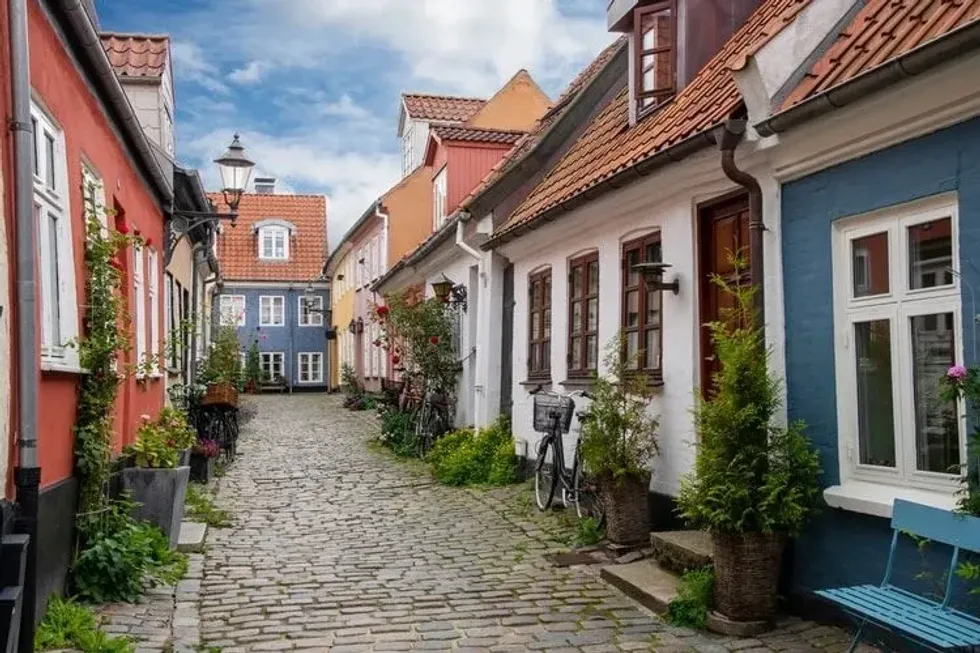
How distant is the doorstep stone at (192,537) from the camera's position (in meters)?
8.91

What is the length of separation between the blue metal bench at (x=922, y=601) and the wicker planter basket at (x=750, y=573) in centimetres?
86

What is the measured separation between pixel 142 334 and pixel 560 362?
4.60 m

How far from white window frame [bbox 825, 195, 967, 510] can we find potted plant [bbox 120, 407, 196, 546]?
16.9 feet

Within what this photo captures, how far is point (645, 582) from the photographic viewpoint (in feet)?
24.0

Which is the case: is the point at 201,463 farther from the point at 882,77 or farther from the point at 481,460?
the point at 882,77

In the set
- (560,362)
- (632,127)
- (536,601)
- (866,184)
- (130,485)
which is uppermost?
(632,127)

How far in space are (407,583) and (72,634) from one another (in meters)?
2.75

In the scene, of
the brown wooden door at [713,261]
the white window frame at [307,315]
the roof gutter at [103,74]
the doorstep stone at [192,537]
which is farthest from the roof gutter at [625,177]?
the white window frame at [307,315]

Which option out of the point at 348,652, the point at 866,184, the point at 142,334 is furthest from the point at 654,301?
the point at 142,334

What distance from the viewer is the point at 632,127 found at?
1111 cm

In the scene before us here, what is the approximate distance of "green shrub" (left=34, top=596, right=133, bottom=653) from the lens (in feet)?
18.0

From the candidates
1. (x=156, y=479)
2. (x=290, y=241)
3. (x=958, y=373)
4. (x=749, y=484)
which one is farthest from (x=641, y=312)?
(x=290, y=241)

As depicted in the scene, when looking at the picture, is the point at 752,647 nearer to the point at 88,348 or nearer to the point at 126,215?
the point at 88,348

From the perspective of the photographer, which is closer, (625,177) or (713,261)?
(713,261)
